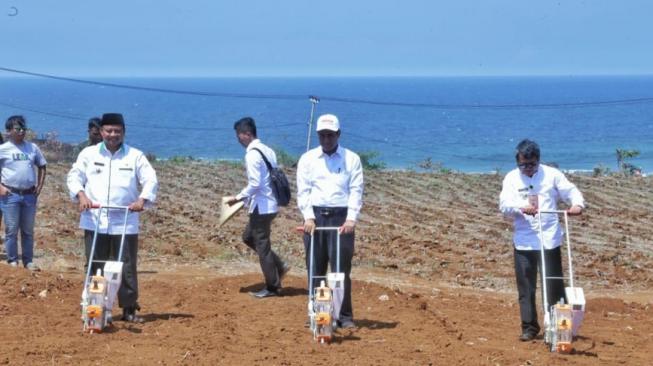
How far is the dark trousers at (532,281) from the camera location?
9586 mm

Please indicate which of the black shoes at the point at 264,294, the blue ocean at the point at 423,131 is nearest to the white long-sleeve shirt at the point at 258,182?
the black shoes at the point at 264,294

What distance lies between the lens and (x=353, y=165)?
32.3ft

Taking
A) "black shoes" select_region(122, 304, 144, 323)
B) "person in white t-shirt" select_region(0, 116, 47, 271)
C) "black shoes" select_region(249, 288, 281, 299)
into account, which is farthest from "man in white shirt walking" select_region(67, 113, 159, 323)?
"person in white t-shirt" select_region(0, 116, 47, 271)

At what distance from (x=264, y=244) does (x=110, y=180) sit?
7.81 ft

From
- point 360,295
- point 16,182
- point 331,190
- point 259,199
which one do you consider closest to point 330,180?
point 331,190

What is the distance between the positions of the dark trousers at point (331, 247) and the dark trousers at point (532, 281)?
5.01 ft

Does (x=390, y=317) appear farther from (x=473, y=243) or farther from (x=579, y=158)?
(x=579, y=158)

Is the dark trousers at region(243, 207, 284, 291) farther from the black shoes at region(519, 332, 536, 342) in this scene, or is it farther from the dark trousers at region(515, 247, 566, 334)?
the black shoes at region(519, 332, 536, 342)

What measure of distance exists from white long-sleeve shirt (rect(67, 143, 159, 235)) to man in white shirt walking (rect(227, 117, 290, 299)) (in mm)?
1706

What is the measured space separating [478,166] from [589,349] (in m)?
57.7

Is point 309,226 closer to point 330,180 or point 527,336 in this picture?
point 330,180

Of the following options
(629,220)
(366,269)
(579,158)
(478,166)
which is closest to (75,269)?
(366,269)

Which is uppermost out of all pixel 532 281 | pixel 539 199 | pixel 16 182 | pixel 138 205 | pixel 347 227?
pixel 16 182

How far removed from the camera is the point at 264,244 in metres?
11.6
